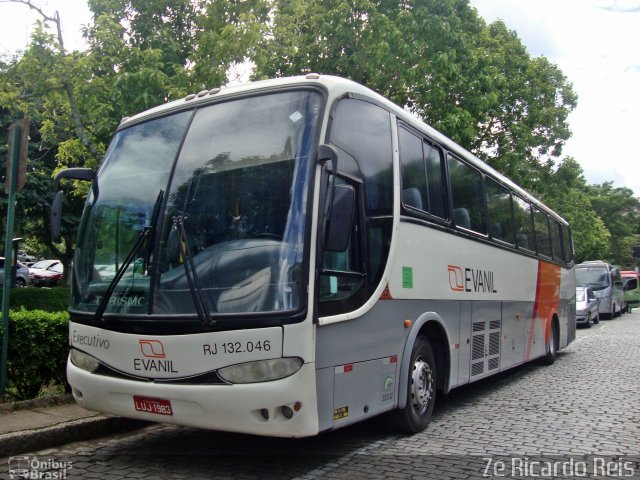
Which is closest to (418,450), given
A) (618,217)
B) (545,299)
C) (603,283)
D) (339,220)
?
(339,220)

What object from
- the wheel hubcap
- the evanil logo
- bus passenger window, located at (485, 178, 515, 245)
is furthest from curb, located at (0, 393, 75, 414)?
bus passenger window, located at (485, 178, 515, 245)

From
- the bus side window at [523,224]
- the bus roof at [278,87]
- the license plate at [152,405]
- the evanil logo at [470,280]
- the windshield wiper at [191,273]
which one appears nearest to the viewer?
the windshield wiper at [191,273]

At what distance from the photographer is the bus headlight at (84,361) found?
5.45m

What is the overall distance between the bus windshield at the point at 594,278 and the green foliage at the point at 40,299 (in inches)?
824

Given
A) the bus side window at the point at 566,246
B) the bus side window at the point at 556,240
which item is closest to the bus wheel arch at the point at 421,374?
the bus side window at the point at 556,240

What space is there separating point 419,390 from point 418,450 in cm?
79

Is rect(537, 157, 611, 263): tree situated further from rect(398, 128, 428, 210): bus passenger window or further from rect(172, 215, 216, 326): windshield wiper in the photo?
rect(172, 215, 216, 326): windshield wiper

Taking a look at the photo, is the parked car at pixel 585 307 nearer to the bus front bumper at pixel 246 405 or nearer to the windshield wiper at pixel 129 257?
the bus front bumper at pixel 246 405

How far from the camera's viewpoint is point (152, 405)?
5082 millimetres

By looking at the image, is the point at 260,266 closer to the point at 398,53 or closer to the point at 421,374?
the point at 421,374

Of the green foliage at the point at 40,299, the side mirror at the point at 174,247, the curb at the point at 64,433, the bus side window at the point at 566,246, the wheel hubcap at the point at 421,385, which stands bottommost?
the curb at the point at 64,433

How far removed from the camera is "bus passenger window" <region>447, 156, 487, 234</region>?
7970 millimetres

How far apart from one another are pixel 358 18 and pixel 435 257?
9471 millimetres

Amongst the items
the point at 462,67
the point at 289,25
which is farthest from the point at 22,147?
the point at 462,67
